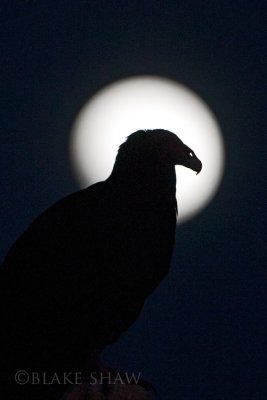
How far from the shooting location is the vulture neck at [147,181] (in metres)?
5.10

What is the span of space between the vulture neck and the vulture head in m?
0.06

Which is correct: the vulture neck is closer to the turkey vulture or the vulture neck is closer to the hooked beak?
the turkey vulture

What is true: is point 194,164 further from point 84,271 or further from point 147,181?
point 84,271

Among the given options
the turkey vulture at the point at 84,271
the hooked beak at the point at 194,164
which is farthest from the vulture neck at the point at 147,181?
the hooked beak at the point at 194,164

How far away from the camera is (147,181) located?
5.22m

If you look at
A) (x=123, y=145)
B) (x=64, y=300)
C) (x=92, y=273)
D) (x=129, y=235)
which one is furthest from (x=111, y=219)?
(x=123, y=145)

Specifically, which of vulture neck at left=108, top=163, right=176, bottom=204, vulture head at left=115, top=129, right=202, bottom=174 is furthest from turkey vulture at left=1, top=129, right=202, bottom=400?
vulture head at left=115, top=129, right=202, bottom=174

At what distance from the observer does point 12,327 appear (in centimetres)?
399

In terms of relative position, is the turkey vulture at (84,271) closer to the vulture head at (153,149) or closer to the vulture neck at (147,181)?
the vulture neck at (147,181)

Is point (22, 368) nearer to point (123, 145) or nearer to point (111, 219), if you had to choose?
point (111, 219)

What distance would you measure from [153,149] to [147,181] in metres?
A: 0.42

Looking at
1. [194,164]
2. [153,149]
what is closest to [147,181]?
[153,149]

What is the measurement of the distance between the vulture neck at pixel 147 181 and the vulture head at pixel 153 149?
0.06 metres

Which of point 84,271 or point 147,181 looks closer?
point 84,271
